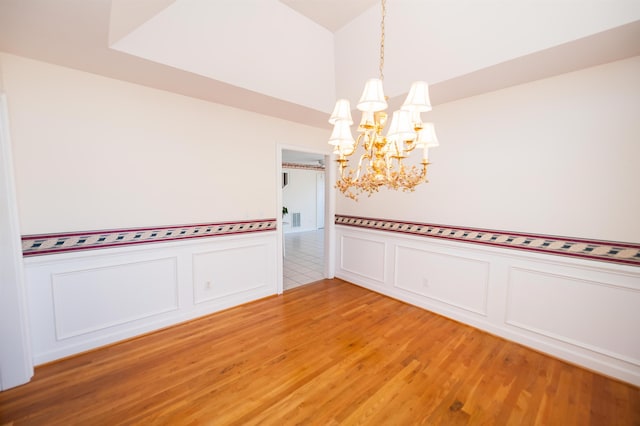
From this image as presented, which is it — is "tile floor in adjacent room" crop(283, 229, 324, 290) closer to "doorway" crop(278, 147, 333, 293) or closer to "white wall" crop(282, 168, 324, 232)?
"doorway" crop(278, 147, 333, 293)

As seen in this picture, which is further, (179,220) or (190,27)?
(179,220)

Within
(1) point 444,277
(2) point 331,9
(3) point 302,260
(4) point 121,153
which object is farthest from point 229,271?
(2) point 331,9

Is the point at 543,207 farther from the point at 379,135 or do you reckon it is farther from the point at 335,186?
the point at 335,186

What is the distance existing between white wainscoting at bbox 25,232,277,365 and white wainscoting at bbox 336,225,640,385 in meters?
2.07

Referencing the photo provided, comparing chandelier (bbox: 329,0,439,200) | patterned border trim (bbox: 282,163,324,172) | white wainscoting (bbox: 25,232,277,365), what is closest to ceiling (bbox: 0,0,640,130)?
chandelier (bbox: 329,0,439,200)

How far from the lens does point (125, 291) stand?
2.50 m

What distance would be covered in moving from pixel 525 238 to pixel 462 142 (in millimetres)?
1176

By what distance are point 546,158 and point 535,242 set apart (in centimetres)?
78

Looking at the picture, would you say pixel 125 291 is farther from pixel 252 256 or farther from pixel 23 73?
pixel 23 73

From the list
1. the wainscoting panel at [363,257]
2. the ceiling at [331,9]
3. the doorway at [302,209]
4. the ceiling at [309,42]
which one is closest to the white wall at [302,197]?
the doorway at [302,209]

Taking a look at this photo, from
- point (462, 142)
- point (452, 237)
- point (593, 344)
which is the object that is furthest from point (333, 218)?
point (593, 344)

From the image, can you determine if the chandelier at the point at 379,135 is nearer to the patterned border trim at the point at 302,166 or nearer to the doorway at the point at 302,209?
the doorway at the point at 302,209

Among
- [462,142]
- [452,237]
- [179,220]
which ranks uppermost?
[462,142]

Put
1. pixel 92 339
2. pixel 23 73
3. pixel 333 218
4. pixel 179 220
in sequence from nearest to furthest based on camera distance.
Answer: pixel 23 73 → pixel 92 339 → pixel 179 220 → pixel 333 218
